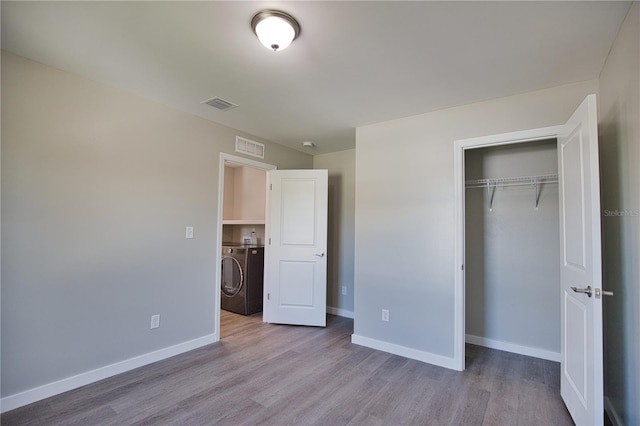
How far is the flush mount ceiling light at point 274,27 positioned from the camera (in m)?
1.64

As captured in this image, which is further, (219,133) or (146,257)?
(219,133)

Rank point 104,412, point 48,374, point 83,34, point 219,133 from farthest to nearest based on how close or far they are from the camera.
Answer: point 219,133 < point 48,374 < point 104,412 < point 83,34

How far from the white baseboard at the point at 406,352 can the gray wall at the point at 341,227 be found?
39.5 inches

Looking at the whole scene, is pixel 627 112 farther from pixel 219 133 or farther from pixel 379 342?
pixel 219 133

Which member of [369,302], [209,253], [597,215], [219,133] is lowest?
[369,302]

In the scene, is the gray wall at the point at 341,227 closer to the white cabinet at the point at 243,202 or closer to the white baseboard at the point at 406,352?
the white baseboard at the point at 406,352

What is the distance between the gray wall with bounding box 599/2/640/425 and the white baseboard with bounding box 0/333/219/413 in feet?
10.9

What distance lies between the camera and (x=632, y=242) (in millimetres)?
1648

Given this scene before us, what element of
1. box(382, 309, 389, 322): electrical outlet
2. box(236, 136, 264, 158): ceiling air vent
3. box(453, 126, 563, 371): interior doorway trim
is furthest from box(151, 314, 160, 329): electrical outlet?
box(453, 126, 563, 371): interior doorway trim

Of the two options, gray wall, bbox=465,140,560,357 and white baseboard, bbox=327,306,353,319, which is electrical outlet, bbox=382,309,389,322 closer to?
gray wall, bbox=465,140,560,357

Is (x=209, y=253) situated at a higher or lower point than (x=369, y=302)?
higher

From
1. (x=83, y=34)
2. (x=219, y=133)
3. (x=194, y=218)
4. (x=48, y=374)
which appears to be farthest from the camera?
(x=219, y=133)

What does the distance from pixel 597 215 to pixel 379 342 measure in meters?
2.23

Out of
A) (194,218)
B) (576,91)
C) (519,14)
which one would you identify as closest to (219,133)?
(194,218)
